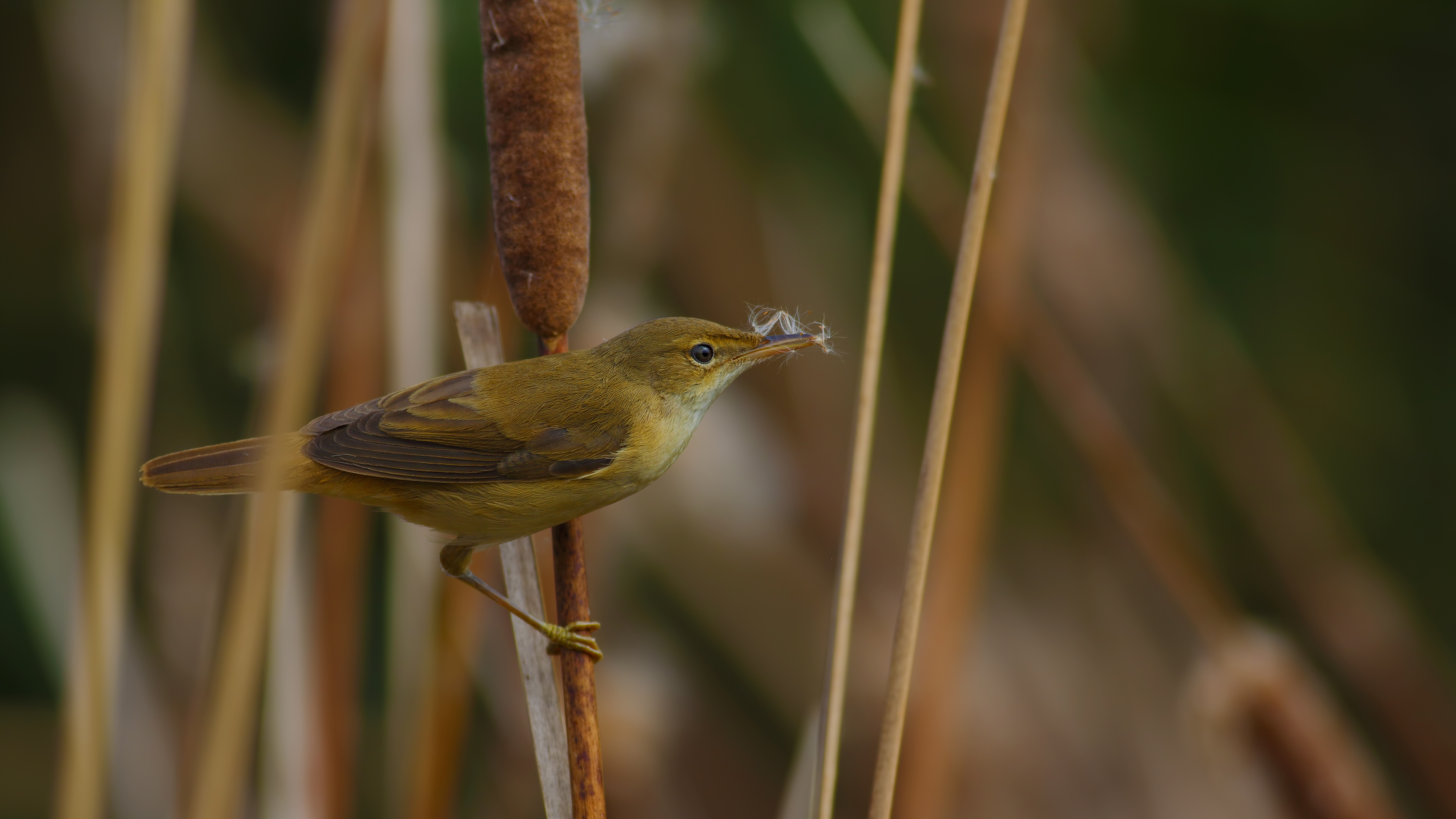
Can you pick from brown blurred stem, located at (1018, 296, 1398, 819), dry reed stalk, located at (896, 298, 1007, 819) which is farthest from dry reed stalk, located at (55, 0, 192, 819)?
brown blurred stem, located at (1018, 296, 1398, 819)

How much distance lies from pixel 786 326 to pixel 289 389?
102 centimetres

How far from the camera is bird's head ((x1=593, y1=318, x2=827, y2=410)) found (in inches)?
89.1

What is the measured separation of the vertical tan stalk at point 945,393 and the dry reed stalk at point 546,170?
386 mm

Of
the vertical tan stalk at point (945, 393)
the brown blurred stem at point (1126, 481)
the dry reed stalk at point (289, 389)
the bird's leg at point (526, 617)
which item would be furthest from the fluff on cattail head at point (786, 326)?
the dry reed stalk at point (289, 389)

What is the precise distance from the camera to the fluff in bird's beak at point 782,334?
203cm

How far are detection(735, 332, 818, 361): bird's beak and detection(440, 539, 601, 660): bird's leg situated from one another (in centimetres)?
62

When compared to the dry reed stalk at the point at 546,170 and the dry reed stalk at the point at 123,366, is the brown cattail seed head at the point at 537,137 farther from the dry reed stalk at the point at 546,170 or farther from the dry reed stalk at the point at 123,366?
the dry reed stalk at the point at 123,366

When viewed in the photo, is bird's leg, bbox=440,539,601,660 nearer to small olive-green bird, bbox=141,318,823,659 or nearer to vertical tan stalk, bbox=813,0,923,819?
small olive-green bird, bbox=141,318,823,659

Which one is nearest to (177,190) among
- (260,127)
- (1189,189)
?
(260,127)

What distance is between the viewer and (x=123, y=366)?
1.36 metres

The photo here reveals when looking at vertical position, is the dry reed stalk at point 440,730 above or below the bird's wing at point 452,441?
below

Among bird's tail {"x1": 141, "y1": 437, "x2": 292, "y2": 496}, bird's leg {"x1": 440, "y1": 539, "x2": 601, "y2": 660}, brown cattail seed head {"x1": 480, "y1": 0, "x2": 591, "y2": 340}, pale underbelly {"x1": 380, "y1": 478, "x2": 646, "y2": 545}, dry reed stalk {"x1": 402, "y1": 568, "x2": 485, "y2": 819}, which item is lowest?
dry reed stalk {"x1": 402, "y1": 568, "x2": 485, "y2": 819}

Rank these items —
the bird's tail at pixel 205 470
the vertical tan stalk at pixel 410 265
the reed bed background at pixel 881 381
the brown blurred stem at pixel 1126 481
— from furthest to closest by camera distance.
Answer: the reed bed background at pixel 881 381, the brown blurred stem at pixel 1126 481, the vertical tan stalk at pixel 410 265, the bird's tail at pixel 205 470

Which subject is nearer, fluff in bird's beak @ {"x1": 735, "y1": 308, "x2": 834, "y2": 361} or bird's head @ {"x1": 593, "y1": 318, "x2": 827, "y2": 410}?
fluff in bird's beak @ {"x1": 735, "y1": 308, "x2": 834, "y2": 361}
